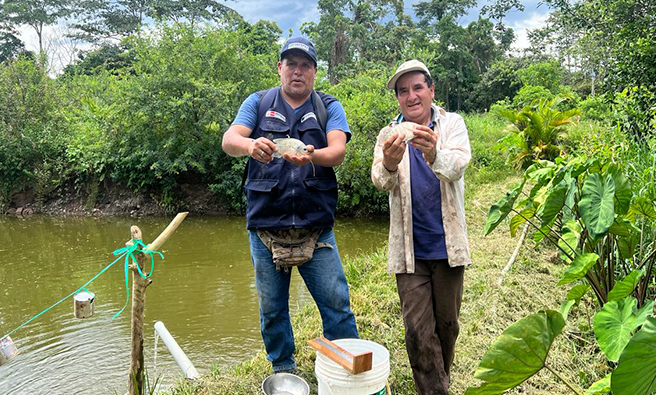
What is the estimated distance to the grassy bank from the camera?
340cm

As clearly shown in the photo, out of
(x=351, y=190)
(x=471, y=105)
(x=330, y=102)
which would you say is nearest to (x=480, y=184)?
(x=351, y=190)

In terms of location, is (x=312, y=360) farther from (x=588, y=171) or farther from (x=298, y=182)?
(x=588, y=171)

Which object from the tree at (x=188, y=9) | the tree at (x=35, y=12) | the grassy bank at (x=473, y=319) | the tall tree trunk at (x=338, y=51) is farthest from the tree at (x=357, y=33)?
the grassy bank at (x=473, y=319)

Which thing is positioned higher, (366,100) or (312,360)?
(366,100)

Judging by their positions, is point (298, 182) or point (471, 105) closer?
point (298, 182)

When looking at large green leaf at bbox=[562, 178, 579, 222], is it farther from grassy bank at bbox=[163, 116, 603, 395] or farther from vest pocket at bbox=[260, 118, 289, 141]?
vest pocket at bbox=[260, 118, 289, 141]

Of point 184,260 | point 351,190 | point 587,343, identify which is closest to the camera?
point 587,343

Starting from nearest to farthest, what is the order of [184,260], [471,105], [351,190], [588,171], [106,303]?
[588,171], [106,303], [184,260], [351,190], [471,105]

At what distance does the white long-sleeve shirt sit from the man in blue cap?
41cm

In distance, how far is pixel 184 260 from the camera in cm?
976

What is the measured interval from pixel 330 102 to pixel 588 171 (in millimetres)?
1719

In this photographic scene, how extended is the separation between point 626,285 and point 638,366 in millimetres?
485

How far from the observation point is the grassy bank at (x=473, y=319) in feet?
11.2

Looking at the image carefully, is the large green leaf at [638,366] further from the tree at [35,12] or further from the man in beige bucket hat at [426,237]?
the tree at [35,12]
